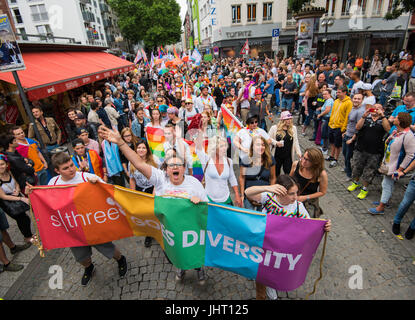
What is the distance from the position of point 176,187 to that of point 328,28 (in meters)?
39.0

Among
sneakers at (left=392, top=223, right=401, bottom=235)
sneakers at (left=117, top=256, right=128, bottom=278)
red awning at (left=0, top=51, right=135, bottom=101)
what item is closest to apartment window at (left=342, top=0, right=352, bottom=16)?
red awning at (left=0, top=51, right=135, bottom=101)

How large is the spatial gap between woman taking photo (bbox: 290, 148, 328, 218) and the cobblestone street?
0.97 metres

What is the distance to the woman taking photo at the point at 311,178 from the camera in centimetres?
340

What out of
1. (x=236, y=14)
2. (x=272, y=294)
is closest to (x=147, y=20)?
(x=236, y=14)

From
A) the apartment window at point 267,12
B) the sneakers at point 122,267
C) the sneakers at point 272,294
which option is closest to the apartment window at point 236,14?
the apartment window at point 267,12

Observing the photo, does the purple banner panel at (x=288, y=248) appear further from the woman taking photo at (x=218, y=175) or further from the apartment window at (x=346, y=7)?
the apartment window at (x=346, y=7)

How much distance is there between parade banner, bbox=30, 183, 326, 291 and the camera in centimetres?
251

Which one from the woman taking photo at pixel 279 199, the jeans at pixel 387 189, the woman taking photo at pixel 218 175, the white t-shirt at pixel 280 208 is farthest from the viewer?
the jeans at pixel 387 189

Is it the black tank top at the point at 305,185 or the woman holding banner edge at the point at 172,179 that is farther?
the black tank top at the point at 305,185

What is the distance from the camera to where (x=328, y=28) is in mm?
32688

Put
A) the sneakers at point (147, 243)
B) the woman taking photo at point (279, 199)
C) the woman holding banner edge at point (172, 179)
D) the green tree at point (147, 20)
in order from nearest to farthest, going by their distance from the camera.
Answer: the woman taking photo at point (279, 199)
the woman holding banner edge at point (172, 179)
the sneakers at point (147, 243)
the green tree at point (147, 20)

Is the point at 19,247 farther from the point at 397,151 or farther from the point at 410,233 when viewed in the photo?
the point at 397,151

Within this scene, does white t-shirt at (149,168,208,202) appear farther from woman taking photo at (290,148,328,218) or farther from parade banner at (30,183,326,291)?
woman taking photo at (290,148,328,218)
